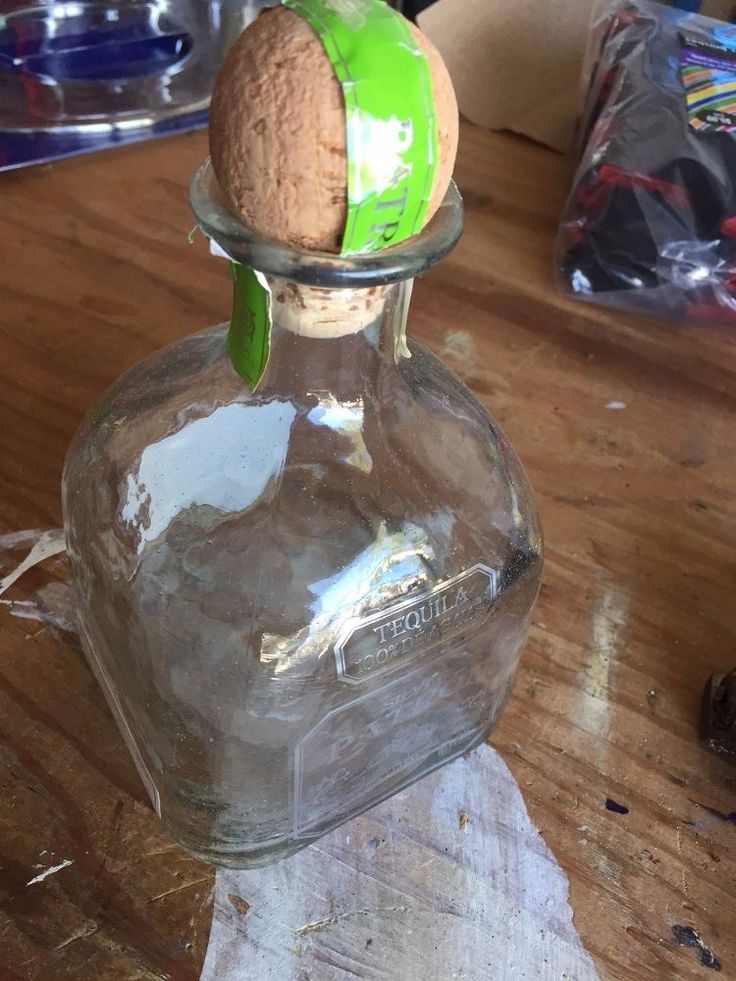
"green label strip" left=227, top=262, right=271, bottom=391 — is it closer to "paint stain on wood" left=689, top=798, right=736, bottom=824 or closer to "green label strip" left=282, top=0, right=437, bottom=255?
"green label strip" left=282, top=0, right=437, bottom=255

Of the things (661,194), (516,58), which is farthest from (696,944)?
(516,58)

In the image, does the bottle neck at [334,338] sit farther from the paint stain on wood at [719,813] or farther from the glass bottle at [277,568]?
the paint stain on wood at [719,813]

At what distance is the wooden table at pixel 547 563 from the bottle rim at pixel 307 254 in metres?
0.23

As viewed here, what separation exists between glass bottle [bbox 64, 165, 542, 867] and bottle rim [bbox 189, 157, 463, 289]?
0.07 meters

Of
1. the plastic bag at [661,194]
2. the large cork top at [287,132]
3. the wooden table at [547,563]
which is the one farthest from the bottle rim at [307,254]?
the plastic bag at [661,194]

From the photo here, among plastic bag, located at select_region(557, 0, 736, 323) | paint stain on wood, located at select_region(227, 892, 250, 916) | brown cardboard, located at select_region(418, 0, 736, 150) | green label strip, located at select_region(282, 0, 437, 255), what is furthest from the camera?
brown cardboard, located at select_region(418, 0, 736, 150)

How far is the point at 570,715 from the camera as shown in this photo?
399 millimetres

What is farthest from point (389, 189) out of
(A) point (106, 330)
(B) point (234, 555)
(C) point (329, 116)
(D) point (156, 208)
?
(D) point (156, 208)

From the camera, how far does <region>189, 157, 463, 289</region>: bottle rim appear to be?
23cm

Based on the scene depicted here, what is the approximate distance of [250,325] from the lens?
272mm

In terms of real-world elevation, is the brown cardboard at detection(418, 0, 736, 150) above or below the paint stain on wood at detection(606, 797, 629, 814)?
above

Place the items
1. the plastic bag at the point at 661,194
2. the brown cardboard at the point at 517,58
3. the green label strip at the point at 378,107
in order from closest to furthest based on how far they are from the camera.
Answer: the green label strip at the point at 378,107 < the plastic bag at the point at 661,194 < the brown cardboard at the point at 517,58

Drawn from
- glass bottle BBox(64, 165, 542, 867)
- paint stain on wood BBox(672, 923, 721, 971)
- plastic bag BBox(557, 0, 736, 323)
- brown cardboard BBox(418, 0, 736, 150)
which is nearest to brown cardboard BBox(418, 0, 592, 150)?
brown cardboard BBox(418, 0, 736, 150)

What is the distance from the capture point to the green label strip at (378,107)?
203mm
